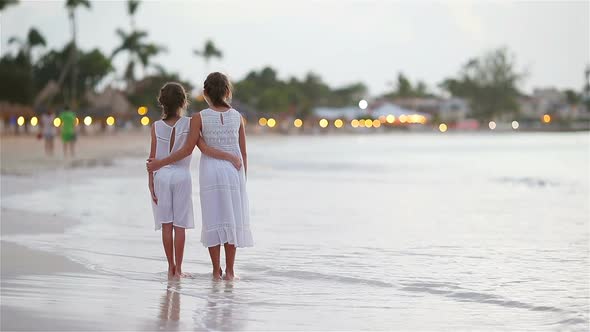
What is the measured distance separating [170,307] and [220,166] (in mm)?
1419

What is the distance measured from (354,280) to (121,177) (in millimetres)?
16292

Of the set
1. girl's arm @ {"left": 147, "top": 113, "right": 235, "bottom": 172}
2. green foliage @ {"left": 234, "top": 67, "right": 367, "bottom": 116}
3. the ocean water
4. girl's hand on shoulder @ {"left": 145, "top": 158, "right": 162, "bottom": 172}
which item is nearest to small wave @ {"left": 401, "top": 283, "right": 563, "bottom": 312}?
the ocean water

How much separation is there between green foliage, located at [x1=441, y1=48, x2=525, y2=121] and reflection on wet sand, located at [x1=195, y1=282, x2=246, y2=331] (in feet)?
593

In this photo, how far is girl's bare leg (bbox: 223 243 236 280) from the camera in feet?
26.9

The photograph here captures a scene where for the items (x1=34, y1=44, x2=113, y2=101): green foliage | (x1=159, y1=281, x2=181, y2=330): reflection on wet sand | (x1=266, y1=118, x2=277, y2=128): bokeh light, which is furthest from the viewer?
(x1=266, y1=118, x2=277, y2=128): bokeh light

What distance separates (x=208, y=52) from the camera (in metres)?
136

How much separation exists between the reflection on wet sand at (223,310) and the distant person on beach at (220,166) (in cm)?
43

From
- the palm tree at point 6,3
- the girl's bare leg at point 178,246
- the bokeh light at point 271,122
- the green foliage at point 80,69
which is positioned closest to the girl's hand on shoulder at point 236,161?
the girl's bare leg at point 178,246

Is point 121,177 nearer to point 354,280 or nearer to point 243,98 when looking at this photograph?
point 354,280

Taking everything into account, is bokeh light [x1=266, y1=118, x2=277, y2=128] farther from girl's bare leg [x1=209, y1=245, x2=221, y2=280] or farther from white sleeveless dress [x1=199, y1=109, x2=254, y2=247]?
white sleeveless dress [x1=199, y1=109, x2=254, y2=247]

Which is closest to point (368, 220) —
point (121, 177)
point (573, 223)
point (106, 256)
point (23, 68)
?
point (573, 223)

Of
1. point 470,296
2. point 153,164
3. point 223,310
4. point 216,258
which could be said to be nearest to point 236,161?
point 153,164

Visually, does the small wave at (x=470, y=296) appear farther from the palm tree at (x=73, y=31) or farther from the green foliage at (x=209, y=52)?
the green foliage at (x=209, y=52)

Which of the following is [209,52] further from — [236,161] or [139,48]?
[236,161]
